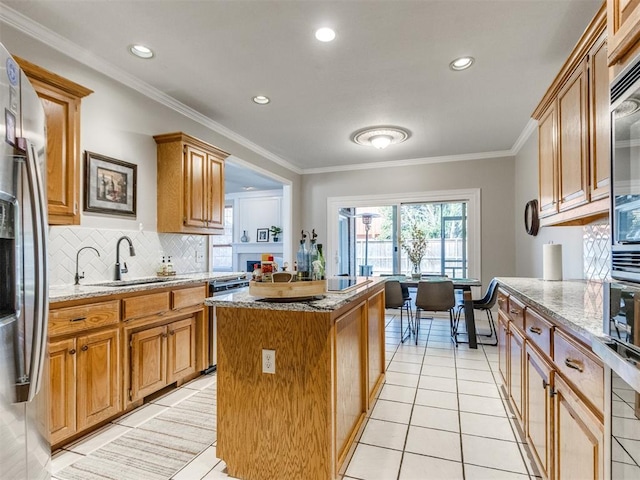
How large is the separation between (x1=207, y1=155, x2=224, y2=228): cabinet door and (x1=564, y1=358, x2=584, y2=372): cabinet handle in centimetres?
316

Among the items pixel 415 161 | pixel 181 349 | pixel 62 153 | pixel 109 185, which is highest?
pixel 415 161

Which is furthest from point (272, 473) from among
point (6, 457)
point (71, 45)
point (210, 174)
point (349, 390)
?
point (71, 45)

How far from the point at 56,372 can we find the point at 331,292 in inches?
62.1

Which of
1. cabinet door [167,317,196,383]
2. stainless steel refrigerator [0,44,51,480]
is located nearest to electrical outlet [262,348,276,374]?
stainless steel refrigerator [0,44,51,480]

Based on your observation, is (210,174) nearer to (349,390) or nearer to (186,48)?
(186,48)

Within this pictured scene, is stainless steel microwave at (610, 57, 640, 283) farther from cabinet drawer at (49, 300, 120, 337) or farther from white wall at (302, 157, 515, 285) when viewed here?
white wall at (302, 157, 515, 285)

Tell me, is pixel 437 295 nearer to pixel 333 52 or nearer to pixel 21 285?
pixel 333 52

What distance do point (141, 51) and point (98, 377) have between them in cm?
234

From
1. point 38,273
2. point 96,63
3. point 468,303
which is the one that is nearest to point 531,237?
point 468,303

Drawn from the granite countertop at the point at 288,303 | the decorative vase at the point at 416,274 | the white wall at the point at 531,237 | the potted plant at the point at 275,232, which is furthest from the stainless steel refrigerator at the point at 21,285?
the potted plant at the point at 275,232

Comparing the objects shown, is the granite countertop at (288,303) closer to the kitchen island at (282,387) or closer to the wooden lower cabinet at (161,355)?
the kitchen island at (282,387)

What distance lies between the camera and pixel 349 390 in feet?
6.31

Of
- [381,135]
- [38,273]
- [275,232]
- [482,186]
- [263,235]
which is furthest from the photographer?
[263,235]

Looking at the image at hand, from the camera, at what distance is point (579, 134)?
1.91 meters
